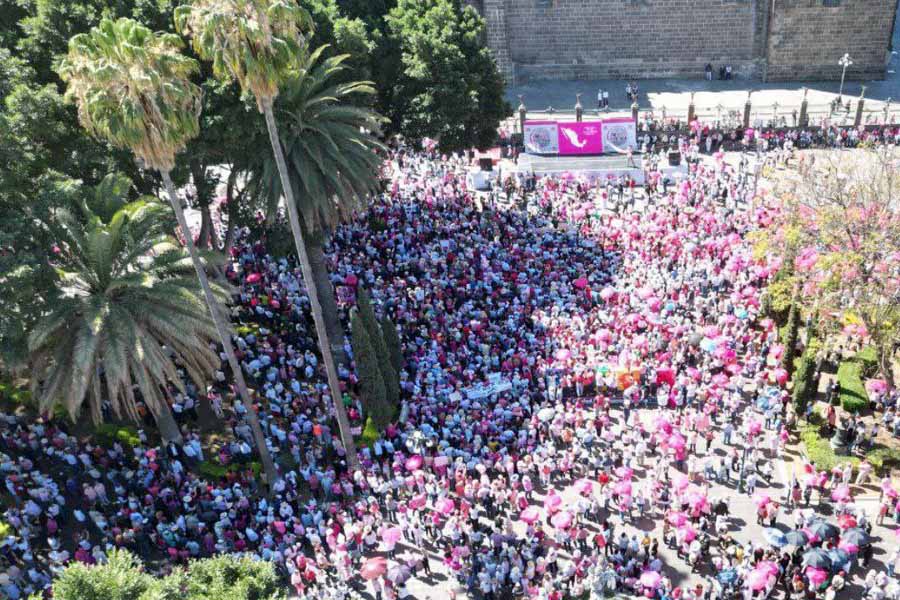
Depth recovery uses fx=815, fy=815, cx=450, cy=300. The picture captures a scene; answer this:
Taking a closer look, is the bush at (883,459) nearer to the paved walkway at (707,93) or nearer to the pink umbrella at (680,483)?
the pink umbrella at (680,483)

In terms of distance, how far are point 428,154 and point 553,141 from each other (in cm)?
783

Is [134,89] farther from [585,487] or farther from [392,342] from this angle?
[585,487]

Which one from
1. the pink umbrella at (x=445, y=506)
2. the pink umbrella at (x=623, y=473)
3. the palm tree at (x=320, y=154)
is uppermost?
the palm tree at (x=320, y=154)

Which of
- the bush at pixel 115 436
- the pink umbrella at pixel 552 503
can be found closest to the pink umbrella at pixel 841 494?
the pink umbrella at pixel 552 503

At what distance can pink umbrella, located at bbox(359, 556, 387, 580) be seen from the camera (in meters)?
21.6

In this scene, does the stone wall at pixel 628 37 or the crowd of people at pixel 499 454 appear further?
the stone wall at pixel 628 37

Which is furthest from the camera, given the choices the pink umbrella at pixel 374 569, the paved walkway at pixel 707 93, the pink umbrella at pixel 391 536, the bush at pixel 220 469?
the paved walkway at pixel 707 93

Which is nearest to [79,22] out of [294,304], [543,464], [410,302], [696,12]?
[294,304]

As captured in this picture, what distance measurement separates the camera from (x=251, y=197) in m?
31.1

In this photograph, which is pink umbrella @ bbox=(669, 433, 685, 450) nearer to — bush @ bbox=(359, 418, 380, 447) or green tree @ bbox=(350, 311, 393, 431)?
green tree @ bbox=(350, 311, 393, 431)

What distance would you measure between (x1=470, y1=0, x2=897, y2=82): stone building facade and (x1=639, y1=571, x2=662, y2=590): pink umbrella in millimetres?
51410

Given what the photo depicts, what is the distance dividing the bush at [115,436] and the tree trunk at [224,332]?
3.99 m

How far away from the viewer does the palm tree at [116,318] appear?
2416cm

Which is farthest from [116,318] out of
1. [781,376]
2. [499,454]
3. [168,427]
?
[781,376]
